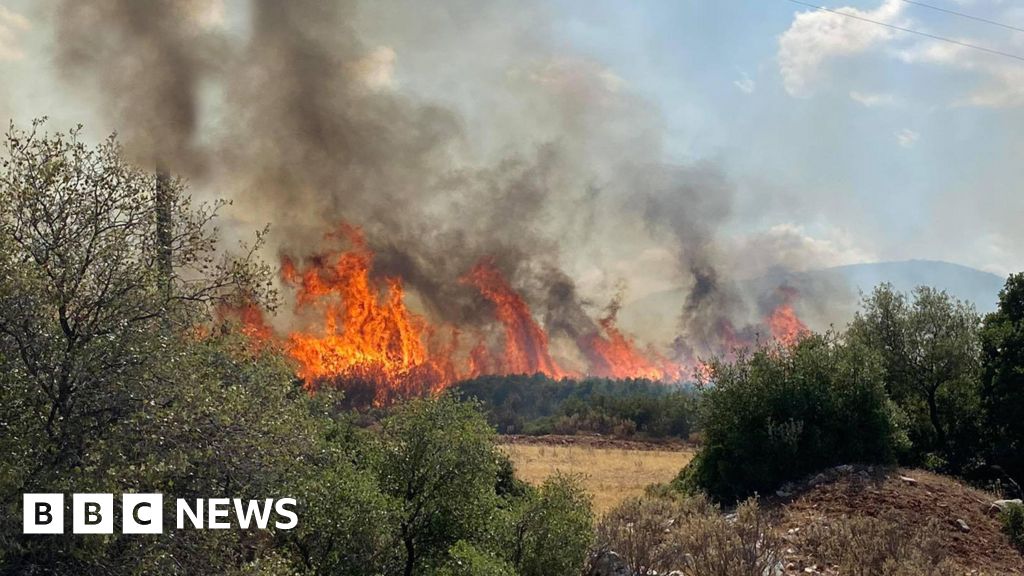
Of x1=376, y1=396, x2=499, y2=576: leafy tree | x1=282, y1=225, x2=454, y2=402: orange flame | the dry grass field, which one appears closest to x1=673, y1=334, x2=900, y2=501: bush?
the dry grass field

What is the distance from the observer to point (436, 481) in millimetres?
14273

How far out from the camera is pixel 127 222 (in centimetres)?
1103

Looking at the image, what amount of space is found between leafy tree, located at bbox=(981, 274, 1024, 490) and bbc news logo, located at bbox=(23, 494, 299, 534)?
31.9 m

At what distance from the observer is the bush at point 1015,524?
67.6ft

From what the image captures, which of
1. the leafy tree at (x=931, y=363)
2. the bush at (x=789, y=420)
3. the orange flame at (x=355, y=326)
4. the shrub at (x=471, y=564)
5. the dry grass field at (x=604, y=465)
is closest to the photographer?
the shrub at (x=471, y=564)

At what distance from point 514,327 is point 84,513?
251ft

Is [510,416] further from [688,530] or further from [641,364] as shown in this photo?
[688,530]

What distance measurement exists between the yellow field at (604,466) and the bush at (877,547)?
1027 cm

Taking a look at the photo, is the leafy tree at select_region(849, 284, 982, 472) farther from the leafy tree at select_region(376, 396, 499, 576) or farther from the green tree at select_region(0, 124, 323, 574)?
the green tree at select_region(0, 124, 323, 574)

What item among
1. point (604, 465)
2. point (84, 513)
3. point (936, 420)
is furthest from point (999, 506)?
point (84, 513)

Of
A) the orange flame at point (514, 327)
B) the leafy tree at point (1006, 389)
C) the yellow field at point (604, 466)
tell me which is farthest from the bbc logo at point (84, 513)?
the orange flame at point (514, 327)

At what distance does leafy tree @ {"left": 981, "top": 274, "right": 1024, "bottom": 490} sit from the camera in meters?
29.9

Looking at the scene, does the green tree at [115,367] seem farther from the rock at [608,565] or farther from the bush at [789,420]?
the bush at [789,420]

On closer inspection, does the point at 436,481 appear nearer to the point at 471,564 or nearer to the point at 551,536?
the point at 471,564
